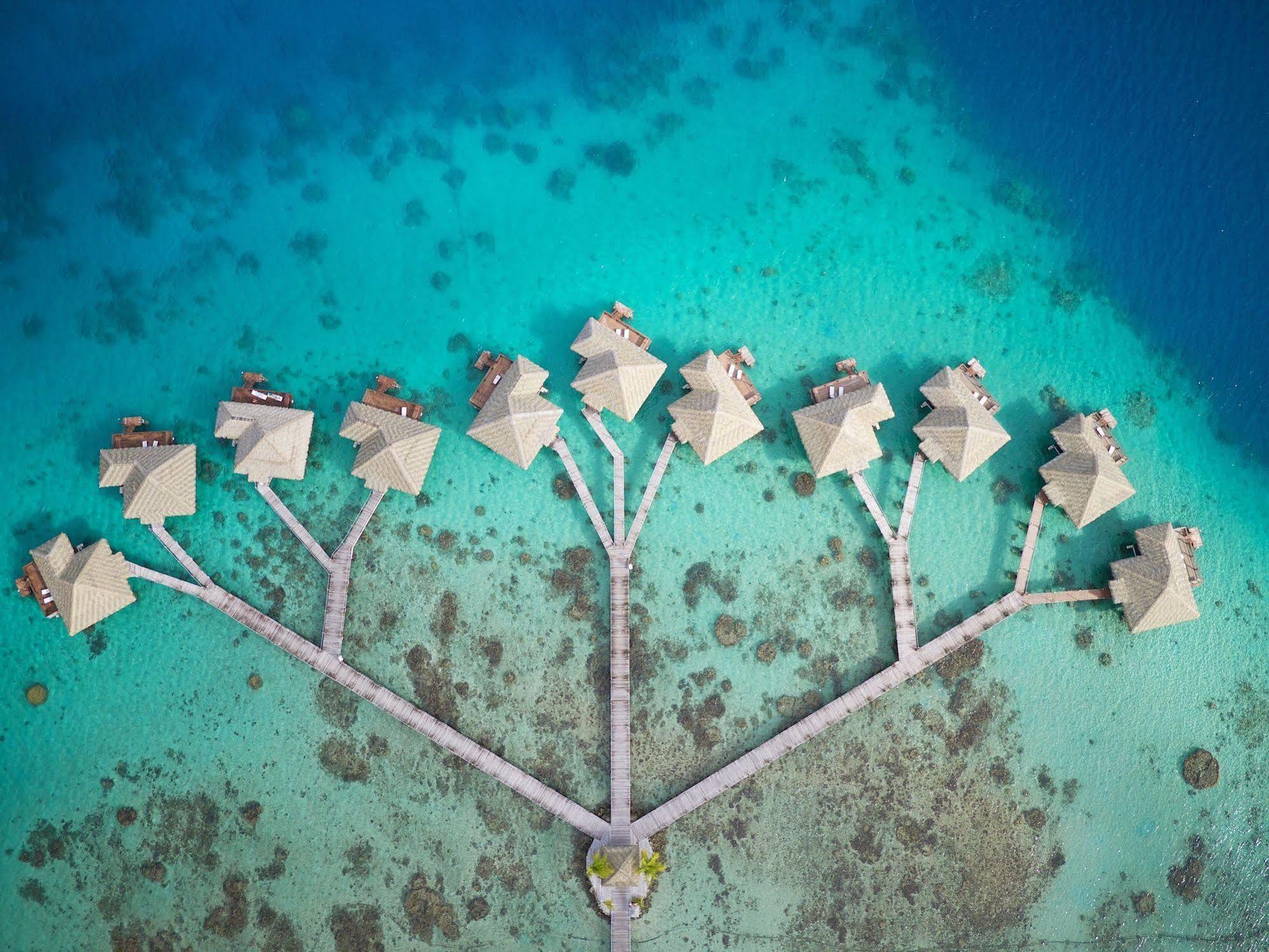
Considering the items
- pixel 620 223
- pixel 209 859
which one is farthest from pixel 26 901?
pixel 620 223

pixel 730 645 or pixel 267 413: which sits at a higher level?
pixel 267 413

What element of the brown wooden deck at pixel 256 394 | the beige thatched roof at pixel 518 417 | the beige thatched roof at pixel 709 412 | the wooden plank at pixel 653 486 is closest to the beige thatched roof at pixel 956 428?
the beige thatched roof at pixel 709 412

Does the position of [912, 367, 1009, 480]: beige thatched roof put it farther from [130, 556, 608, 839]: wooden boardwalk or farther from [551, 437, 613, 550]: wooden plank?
[130, 556, 608, 839]: wooden boardwalk

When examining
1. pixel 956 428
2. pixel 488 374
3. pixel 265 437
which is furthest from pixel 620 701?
pixel 956 428

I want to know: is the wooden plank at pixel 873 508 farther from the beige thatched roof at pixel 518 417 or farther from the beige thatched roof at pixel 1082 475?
the beige thatched roof at pixel 518 417

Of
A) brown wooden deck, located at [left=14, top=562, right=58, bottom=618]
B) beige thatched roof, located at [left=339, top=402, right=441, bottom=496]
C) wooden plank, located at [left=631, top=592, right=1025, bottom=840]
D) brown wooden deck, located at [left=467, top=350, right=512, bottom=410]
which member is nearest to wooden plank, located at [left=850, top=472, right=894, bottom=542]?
wooden plank, located at [left=631, top=592, right=1025, bottom=840]

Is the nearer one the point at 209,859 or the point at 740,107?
the point at 209,859

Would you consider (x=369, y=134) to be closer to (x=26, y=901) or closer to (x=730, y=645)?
(x=730, y=645)
